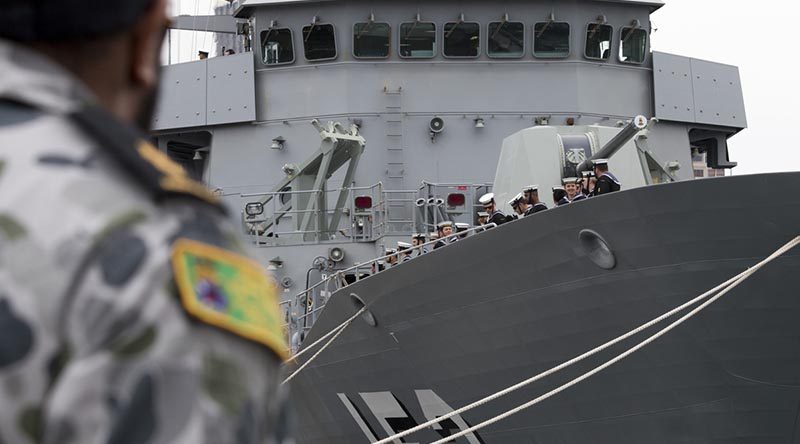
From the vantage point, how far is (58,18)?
1.00 m

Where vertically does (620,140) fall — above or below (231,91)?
below

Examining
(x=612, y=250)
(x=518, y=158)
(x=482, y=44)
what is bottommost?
(x=612, y=250)

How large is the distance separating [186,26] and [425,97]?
530 cm

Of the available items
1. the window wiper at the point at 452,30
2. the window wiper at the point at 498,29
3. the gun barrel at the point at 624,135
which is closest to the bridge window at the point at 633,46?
the window wiper at the point at 498,29

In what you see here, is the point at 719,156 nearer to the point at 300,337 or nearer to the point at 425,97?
the point at 425,97

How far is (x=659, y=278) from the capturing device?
7.53 m

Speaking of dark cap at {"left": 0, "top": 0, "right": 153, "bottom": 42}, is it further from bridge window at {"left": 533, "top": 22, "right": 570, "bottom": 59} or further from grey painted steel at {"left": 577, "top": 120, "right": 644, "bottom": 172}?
bridge window at {"left": 533, "top": 22, "right": 570, "bottom": 59}

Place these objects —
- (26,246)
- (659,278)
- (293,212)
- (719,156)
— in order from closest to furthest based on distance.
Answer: (26,246) → (659,278) → (293,212) → (719,156)

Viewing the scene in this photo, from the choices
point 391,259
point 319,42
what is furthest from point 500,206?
point 319,42

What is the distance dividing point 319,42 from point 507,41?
2230mm

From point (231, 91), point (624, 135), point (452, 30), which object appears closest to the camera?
point (624, 135)

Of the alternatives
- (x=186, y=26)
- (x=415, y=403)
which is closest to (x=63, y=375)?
(x=415, y=403)

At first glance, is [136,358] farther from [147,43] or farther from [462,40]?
[462,40]

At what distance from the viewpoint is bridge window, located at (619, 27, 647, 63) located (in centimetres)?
1454
